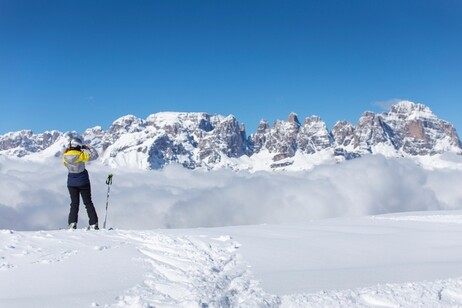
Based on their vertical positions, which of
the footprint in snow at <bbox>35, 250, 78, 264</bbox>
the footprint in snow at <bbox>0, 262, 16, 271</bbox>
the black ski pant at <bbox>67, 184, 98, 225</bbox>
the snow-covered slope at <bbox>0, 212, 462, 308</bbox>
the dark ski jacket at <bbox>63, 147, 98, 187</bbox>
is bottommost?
the snow-covered slope at <bbox>0, 212, 462, 308</bbox>

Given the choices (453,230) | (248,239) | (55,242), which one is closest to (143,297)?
(55,242)

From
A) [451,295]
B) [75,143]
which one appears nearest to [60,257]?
[75,143]

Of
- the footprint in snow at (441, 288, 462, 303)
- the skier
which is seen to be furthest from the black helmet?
the footprint in snow at (441, 288, 462, 303)

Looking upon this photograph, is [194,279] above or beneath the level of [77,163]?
beneath

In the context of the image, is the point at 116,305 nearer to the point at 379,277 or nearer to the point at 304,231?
the point at 379,277

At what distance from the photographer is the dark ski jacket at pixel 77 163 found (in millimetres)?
13617

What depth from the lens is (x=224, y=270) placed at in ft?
25.2

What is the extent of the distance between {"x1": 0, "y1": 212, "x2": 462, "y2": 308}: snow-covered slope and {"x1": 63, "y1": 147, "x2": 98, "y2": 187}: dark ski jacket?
3.06 meters

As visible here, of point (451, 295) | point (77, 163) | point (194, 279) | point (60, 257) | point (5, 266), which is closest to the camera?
point (451, 295)

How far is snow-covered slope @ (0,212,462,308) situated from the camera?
5680 mm

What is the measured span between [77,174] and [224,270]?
8.33 meters

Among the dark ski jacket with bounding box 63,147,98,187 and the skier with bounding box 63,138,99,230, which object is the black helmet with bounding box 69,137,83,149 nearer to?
the skier with bounding box 63,138,99,230

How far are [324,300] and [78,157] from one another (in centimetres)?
1049

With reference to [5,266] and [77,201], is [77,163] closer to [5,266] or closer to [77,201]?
[77,201]
